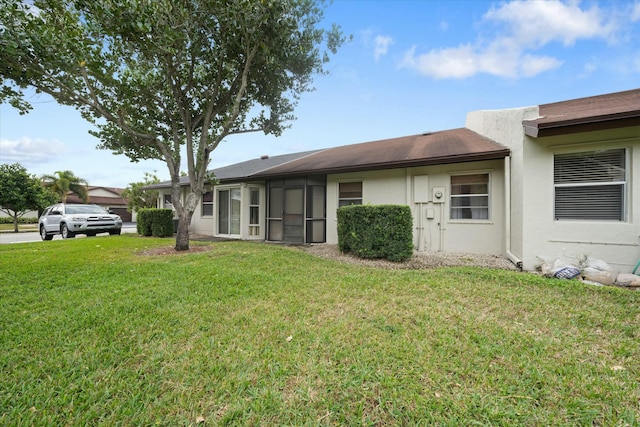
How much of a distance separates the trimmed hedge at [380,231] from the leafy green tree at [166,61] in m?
5.00

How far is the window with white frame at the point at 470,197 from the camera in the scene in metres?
8.52

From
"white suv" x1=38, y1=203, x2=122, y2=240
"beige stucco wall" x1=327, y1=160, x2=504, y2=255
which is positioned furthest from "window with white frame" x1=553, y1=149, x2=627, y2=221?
"white suv" x1=38, y1=203, x2=122, y2=240

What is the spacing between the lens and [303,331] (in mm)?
3395

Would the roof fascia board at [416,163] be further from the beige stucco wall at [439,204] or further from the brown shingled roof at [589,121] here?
the brown shingled roof at [589,121]

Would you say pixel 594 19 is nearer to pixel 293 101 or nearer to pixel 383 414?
pixel 293 101

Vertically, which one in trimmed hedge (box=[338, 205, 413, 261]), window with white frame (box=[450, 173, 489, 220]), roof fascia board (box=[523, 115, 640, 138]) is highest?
roof fascia board (box=[523, 115, 640, 138])

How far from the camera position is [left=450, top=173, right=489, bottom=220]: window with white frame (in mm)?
8523

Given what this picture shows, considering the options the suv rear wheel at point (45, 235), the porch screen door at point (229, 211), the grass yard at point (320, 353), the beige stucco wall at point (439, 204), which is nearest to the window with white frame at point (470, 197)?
the beige stucco wall at point (439, 204)

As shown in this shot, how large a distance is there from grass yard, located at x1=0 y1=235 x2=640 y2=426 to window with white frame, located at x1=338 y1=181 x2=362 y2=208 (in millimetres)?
5712

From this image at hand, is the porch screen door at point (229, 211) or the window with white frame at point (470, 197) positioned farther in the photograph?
the porch screen door at point (229, 211)

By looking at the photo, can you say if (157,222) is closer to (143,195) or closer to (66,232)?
(66,232)

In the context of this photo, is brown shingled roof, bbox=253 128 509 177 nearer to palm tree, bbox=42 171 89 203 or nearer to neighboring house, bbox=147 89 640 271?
neighboring house, bbox=147 89 640 271

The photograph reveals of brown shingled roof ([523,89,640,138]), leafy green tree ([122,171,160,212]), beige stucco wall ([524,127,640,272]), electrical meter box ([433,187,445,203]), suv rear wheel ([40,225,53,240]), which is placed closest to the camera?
brown shingled roof ([523,89,640,138])

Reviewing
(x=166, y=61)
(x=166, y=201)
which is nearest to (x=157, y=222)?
(x=166, y=201)
